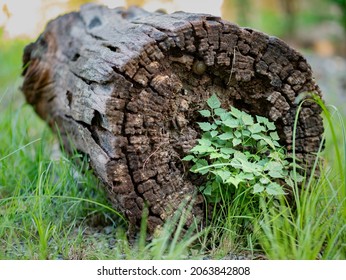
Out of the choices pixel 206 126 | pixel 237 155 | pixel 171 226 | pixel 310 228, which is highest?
pixel 206 126

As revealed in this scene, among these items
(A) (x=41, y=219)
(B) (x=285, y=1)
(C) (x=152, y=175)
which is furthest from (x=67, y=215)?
(B) (x=285, y=1)

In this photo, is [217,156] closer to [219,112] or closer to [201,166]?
[201,166]

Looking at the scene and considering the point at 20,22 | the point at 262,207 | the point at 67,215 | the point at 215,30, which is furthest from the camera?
the point at 20,22

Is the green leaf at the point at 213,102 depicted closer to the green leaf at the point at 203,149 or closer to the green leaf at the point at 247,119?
the green leaf at the point at 247,119

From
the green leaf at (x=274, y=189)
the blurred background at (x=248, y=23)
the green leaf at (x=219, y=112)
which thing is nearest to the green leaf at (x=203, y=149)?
the green leaf at (x=219, y=112)

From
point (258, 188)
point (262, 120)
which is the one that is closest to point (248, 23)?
point (262, 120)

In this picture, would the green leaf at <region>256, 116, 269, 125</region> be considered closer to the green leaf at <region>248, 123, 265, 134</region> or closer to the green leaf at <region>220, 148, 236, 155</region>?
the green leaf at <region>248, 123, 265, 134</region>

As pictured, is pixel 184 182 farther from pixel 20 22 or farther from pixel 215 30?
pixel 20 22

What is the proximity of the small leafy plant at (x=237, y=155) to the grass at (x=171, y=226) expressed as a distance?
0.08m

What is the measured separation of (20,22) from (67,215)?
11.2 ft

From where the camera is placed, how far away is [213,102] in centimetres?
250

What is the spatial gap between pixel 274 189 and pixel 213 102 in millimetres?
533

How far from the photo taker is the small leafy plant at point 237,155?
2328mm

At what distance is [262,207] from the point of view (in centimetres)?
226
